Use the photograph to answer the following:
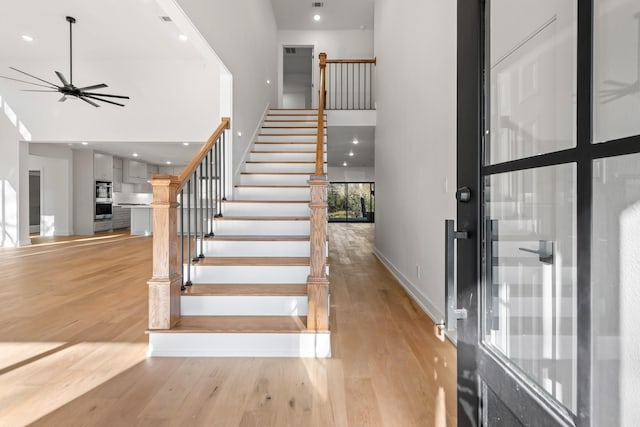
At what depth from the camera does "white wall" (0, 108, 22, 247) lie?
7090mm

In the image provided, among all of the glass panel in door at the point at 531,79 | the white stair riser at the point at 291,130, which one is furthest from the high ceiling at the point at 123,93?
the glass panel in door at the point at 531,79

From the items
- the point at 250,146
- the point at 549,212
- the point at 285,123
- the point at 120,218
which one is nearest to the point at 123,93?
the point at 285,123

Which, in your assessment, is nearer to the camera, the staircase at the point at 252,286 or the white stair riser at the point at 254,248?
Result: the staircase at the point at 252,286

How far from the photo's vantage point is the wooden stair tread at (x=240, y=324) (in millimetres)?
2316

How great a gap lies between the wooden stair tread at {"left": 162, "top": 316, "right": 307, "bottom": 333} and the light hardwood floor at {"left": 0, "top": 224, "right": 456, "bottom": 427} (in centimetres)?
19

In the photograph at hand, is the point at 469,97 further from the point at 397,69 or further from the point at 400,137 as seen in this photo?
the point at 397,69

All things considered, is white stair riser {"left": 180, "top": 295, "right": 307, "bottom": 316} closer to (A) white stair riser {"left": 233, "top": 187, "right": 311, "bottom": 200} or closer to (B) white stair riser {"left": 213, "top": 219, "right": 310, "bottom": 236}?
(B) white stair riser {"left": 213, "top": 219, "right": 310, "bottom": 236}

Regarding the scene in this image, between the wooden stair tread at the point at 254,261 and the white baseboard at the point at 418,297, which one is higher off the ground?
the wooden stair tread at the point at 254,261

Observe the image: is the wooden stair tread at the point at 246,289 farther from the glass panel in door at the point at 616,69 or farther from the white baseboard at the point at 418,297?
the glass panel in door at the point at 616,69

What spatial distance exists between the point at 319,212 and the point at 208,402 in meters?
1.31

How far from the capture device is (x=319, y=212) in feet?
7.92

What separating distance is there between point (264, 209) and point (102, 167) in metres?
8.04

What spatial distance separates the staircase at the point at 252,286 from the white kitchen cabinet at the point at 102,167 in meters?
7.21

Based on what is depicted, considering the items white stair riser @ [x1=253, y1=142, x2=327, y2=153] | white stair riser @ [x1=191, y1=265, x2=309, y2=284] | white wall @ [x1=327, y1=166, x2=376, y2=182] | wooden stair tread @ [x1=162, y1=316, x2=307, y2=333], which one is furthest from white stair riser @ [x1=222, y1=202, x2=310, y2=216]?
white wall @ [x1=327, y1=166, x2=376, y2=182]
